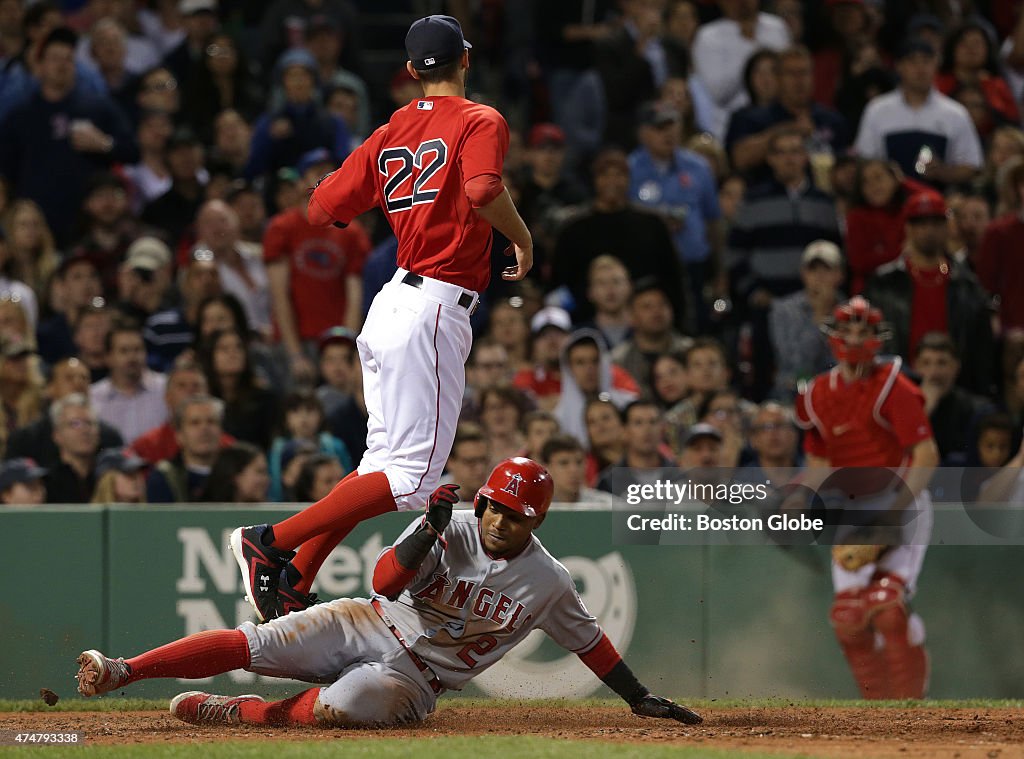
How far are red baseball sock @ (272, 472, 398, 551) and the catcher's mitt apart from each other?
11.5 feet

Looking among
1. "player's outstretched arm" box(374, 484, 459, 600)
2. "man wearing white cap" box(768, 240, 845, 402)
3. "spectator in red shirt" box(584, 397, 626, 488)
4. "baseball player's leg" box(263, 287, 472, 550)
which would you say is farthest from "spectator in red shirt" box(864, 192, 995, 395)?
"baseball player's leg" box(263, 287, 472, 550)

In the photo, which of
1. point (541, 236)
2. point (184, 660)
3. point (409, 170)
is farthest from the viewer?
point (541, 236)

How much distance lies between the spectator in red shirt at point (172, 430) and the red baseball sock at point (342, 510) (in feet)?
12.2

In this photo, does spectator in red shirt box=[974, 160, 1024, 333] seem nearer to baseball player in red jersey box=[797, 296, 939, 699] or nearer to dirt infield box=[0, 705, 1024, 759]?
baseball player in red jersey box=[797, 296, 939, 699]

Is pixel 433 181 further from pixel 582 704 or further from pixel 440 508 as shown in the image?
pixel 582 704

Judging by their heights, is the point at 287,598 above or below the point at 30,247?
below

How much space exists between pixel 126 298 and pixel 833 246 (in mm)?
4801

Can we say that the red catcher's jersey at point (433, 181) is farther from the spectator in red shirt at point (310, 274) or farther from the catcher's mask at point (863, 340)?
the spectator in red shirt at point (310, 274)

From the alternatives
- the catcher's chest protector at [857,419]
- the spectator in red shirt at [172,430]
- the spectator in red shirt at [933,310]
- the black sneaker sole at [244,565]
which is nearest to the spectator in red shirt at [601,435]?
the catcher's chest protector at [857,419]

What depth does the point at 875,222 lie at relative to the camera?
484 inches

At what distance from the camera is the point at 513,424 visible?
34.3 feet

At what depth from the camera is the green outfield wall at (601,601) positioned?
913 cm

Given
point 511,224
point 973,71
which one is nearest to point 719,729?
point 511,224

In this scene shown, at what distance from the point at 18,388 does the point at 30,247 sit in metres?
1.61
